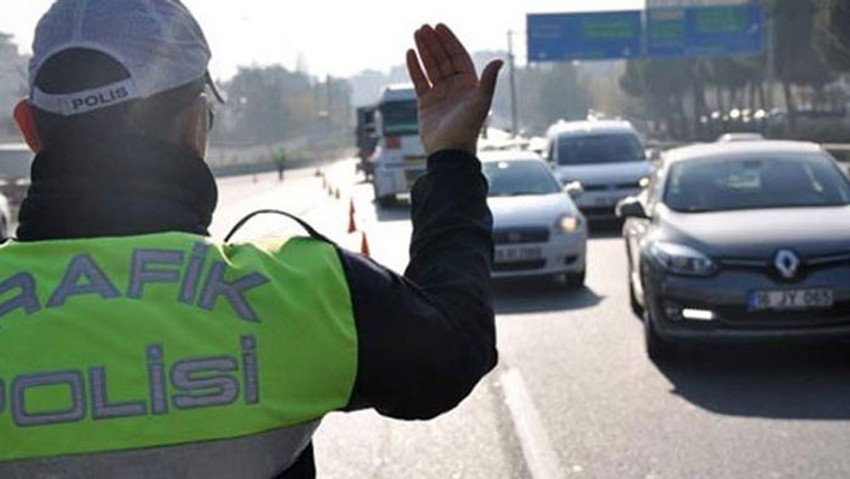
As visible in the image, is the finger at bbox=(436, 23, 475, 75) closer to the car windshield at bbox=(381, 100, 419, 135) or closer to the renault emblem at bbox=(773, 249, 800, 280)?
the renault emblem at bbox=(773, 249, 800, 280)

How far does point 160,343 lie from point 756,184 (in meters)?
8.47

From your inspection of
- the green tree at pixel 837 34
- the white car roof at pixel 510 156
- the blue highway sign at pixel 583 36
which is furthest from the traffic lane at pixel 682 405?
the blue highway sign at pixel 583 36

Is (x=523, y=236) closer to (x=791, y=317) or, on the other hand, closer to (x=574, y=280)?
(x=574, y=280)

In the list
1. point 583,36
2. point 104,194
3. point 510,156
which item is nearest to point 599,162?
point 510,156

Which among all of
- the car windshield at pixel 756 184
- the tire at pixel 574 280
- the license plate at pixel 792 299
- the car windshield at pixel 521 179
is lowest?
the tire at pixel 574 280

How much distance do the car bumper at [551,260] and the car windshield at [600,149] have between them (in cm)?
785

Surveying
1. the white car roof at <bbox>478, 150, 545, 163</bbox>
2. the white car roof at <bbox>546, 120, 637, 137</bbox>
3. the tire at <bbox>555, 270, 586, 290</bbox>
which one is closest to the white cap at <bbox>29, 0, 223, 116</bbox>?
the tire at <bbox>555, 270, 586, 290</bbox>

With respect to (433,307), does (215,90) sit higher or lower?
higher

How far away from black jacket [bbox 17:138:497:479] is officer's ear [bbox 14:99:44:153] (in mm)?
57

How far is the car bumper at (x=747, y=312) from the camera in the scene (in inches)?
309

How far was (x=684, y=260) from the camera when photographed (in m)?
8.20

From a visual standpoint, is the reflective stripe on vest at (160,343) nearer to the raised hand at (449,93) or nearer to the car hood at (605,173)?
the raised hand at (449,93)

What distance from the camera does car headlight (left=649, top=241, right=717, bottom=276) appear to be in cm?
807

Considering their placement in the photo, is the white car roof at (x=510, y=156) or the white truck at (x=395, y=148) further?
the white truck at (x=395, y=148)
